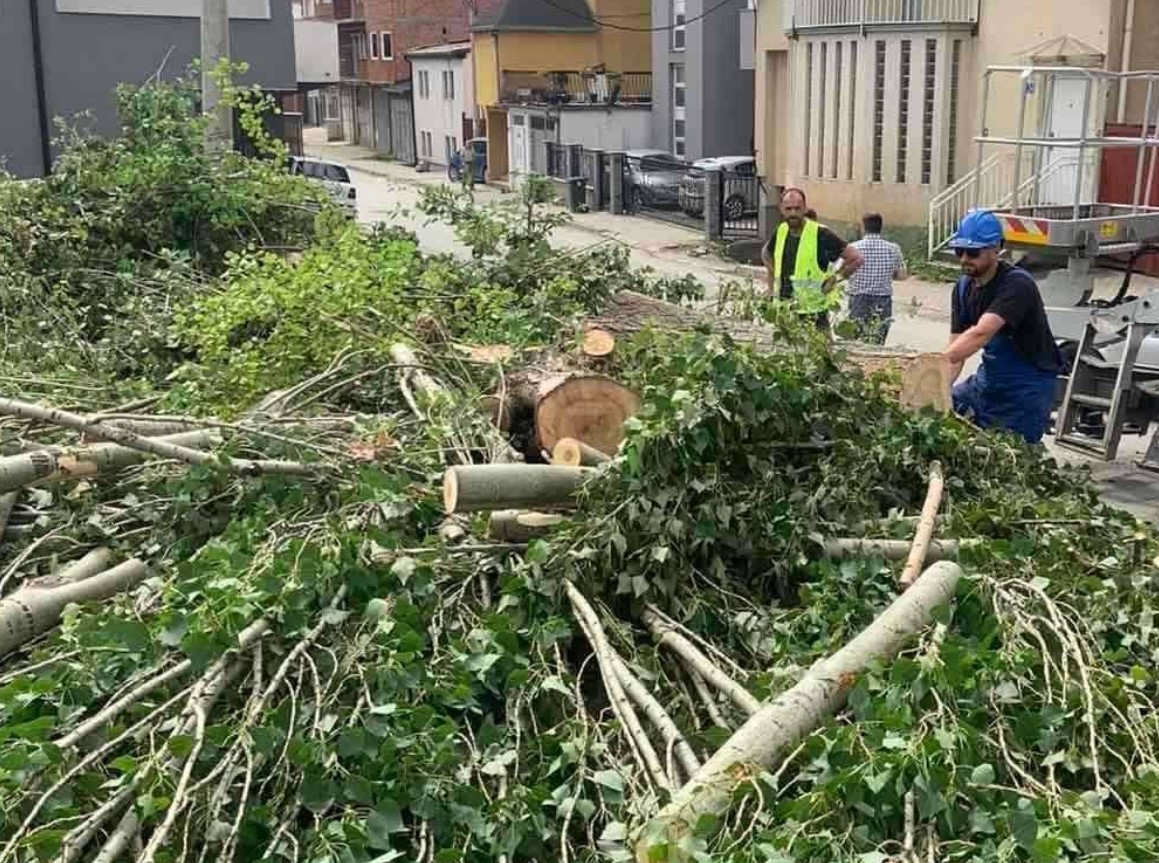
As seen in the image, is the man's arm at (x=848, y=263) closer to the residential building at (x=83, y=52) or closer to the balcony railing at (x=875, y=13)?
the residential building at (x=83, y=52)

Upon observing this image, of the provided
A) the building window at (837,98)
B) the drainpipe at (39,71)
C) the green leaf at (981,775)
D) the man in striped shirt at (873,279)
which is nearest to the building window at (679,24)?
the building window at (837,98)

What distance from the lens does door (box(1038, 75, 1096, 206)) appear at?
13766mm

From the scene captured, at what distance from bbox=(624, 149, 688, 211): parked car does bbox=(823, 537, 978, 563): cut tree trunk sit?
2197 cm

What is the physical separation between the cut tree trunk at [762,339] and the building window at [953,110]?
13533mm

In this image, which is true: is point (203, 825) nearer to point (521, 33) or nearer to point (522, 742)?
point (522, 742)

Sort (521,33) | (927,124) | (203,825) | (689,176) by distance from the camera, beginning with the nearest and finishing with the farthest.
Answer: (203,825)
(927,124)
(689,176)
(521,33)

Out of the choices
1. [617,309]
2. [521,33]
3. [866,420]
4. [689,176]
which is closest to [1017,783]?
[866,420]

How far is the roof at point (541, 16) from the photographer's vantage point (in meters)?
36.8

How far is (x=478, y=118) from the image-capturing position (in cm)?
3925

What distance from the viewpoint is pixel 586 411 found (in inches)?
221

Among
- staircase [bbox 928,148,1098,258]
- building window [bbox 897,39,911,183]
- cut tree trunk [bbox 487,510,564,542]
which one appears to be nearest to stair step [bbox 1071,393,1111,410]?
cut tree trunk [bbox 487,510,564,542]

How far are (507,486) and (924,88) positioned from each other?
18004 millimetres

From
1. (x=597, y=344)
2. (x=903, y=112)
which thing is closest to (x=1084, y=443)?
(x=597, y=344)

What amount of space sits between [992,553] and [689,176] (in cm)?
2189
